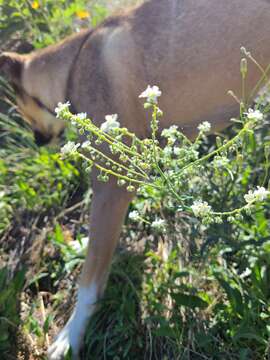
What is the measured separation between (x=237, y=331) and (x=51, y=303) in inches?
35.9

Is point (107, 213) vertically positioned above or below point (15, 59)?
below

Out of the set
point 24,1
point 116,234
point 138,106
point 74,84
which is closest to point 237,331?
point 116,234

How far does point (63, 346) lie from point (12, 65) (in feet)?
4.11

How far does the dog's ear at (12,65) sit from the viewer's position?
2.54m

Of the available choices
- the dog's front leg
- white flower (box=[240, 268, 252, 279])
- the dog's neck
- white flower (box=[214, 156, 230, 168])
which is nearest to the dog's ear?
the dog's neck

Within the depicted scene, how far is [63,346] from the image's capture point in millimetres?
2223

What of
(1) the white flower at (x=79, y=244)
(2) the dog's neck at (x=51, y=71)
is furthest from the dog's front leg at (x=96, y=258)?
(2) the dog's neck at (x=51, y=71)

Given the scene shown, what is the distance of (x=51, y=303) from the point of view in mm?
2523

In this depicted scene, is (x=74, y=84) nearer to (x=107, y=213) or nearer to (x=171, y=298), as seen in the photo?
(x=107, y=213)

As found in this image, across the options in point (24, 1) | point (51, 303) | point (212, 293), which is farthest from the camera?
point (24, 1)

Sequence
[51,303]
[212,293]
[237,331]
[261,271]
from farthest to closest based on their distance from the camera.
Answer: [51,303] → [212,293] → [261,271] → [237,331]

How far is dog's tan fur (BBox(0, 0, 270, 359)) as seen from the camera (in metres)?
2.12

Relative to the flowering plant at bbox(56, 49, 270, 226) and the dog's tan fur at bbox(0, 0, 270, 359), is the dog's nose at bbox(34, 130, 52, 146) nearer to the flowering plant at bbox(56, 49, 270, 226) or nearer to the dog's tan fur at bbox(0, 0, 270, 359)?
the dog's tan fur at bbox(0, 0, 270, 359)

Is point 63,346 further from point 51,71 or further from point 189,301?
point 51,71
